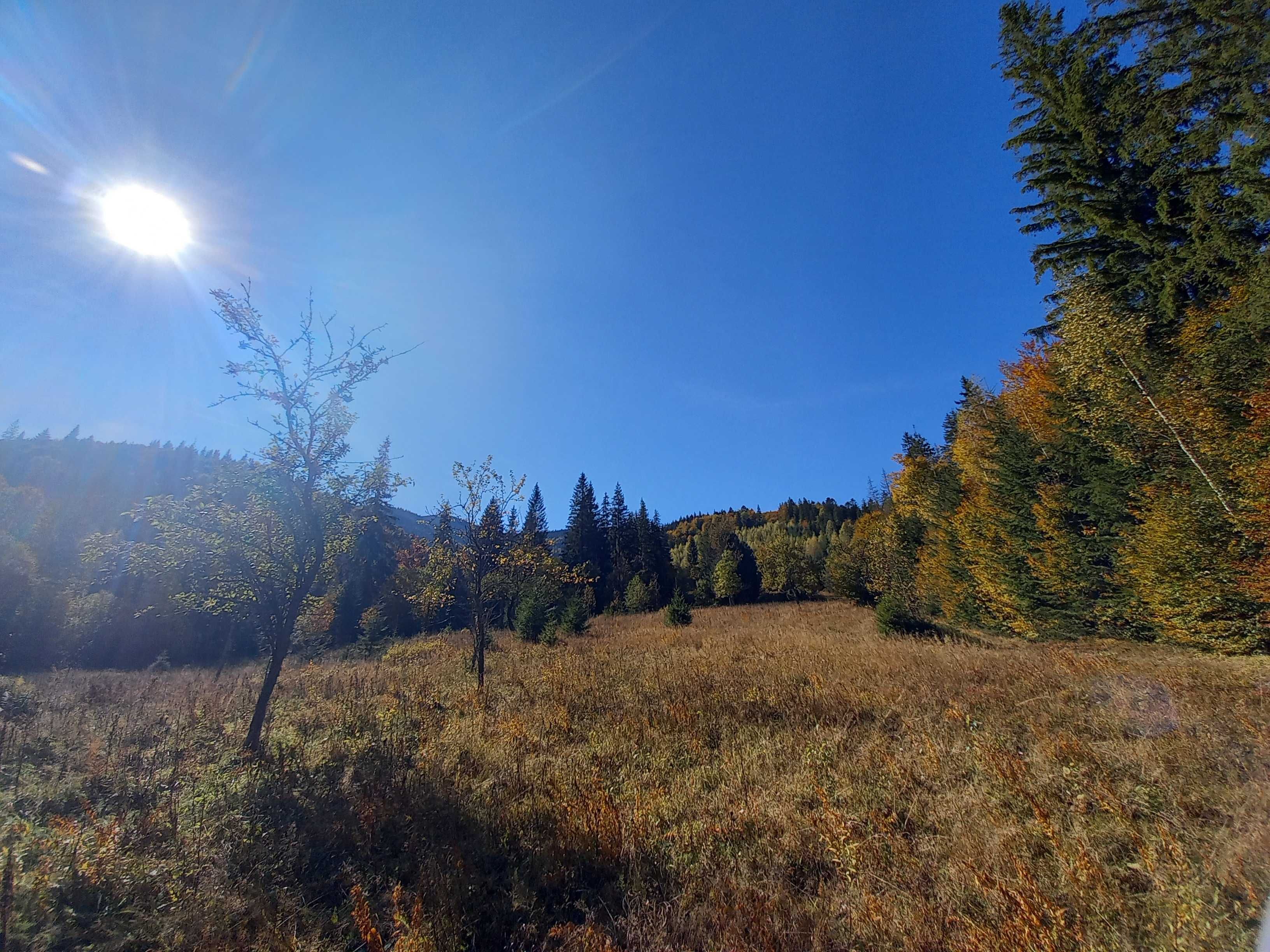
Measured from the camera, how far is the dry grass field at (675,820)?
3281 mm

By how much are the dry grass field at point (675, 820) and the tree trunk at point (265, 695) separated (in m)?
0.25

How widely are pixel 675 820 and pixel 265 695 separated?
702 cm

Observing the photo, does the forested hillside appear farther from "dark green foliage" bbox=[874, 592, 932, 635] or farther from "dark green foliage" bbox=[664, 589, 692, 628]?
"dark green foliage" bbox=[664, 589, 692, 628]

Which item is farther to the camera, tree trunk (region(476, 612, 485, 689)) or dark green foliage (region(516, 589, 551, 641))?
dark green foliage (region(516, 589, 551, 641))

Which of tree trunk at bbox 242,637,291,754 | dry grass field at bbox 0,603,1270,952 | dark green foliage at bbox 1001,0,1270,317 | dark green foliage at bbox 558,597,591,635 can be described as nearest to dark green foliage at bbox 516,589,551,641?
dark green foliage at bbox 558,597,591,635

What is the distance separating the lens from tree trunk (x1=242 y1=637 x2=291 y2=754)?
724cm

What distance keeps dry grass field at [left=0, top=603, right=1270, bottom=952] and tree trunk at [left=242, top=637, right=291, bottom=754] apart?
0.81 feet

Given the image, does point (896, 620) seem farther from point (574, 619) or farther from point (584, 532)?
point (584, 532)

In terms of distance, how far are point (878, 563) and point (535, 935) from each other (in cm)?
3996

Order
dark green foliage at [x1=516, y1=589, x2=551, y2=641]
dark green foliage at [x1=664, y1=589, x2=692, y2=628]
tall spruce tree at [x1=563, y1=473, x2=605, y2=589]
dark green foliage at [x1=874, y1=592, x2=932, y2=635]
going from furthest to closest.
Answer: tall spruce tree at [x1=563, y1=473, x2=605, y2=589]
dark green foliage at [x1=664, y1=589, x2=692, y2=628]
dark green foliage at [x1=516, y1=589, x2=551, y2=641]
dark green foliage at [x1=874, y1=592, x2=932, y2=635]

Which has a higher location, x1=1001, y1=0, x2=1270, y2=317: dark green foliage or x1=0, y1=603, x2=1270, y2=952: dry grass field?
x1=1001, y1=0, x2=1270, y2=317: dark green foliage

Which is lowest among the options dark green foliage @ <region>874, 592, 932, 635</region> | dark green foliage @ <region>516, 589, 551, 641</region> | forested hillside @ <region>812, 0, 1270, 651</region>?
dark green foliage @ <region>874, 592, 932, 635</region>

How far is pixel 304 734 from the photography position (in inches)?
321

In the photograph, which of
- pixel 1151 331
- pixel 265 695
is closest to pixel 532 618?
pixel 265 695
